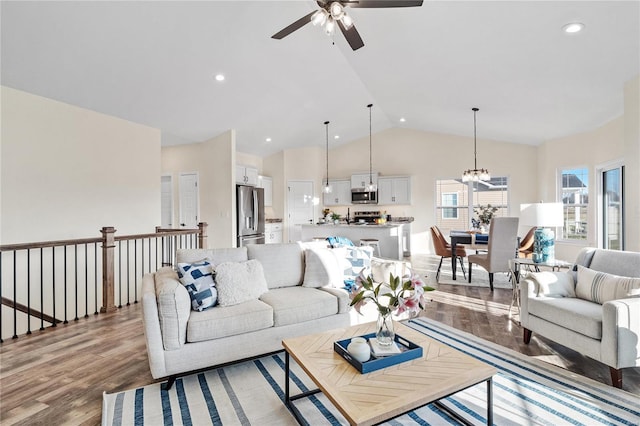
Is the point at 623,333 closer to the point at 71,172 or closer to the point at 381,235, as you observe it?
the point at 381,235

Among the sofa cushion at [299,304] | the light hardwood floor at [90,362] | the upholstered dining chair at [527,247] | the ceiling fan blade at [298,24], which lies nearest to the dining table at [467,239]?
the upholstered dining chair at [527,247]

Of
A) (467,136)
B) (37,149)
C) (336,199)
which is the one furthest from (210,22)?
(467,136)

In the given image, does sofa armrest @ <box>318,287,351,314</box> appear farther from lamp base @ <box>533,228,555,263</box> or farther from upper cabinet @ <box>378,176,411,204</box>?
upper cabinet @ <box>378,176,411,204</box>

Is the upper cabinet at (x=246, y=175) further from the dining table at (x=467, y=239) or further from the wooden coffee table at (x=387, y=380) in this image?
the wooden coffee table at (x=387, y=380)

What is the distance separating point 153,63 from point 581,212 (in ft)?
25.3

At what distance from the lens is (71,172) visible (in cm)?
445

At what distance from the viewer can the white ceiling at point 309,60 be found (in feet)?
9.95

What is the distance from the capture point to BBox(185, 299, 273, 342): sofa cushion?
2.29 metres

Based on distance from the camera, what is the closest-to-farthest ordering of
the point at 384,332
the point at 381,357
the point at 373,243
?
the point at 381,357, the point at 384,332, the point at 373,243

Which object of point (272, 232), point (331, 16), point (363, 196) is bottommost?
point (272, 232)

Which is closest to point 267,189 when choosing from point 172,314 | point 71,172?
point 71,172

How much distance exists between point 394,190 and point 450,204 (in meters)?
1.50

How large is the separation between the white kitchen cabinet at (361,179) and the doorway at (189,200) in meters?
4.18

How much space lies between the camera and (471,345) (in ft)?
9.46
